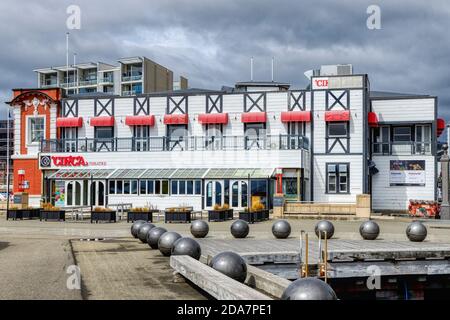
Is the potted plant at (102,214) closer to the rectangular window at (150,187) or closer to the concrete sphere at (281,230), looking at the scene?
the rectangular window at (150,187)

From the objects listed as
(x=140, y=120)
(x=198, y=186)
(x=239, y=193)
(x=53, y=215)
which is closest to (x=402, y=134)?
(x=239, y=193)

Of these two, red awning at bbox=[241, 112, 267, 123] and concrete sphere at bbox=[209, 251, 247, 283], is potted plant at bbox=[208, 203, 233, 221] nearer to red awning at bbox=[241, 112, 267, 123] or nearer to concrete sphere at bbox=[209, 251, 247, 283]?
red awning at bbox=[241, 112, 267, 123]

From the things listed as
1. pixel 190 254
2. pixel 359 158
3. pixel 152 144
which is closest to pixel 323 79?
pixel 359 158

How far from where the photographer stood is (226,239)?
20.9 m

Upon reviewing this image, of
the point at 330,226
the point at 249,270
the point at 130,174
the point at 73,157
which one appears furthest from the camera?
the point at 73,157

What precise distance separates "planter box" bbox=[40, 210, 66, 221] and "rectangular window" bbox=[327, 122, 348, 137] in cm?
1931

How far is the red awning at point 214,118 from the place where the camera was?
41281mm

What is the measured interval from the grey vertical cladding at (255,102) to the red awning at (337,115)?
455 centimetres

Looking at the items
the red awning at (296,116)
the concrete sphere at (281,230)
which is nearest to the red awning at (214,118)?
the red awning at (296,116)

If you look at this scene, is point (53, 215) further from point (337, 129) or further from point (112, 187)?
point (337, 129)

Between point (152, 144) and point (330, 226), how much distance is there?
2323cm

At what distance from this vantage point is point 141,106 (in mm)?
43406

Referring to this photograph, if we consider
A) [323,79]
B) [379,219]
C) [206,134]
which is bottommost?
[379,219]

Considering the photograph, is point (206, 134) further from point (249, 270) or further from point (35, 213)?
point (249, 270)
